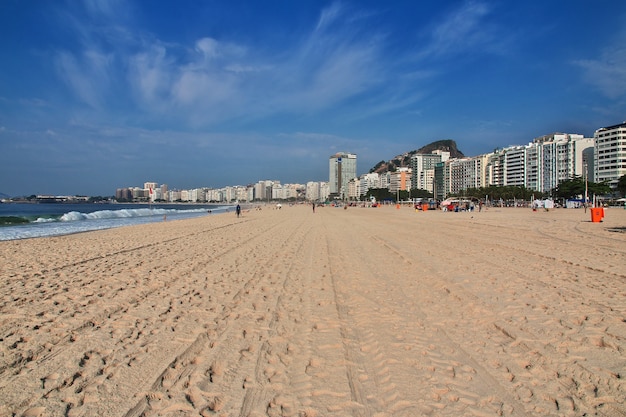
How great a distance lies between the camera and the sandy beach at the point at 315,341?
9.06 feet

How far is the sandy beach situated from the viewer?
9.06 feet

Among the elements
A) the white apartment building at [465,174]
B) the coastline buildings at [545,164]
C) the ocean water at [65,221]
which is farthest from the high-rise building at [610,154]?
the ocean water at [65,221]

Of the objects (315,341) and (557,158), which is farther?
(557,158)

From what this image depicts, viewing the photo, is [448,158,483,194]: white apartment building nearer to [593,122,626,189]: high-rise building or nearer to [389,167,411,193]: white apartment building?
[389,167,411,193]: white apartment building

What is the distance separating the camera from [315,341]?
12.9ft

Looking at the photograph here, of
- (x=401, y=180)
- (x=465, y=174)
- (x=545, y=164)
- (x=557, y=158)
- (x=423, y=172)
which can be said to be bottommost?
(x=401, y=180)

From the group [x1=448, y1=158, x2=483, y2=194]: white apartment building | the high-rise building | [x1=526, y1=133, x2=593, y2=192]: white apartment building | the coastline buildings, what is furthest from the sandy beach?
[x1=448, y1=158, x2=483, y2=194]: white apartment building

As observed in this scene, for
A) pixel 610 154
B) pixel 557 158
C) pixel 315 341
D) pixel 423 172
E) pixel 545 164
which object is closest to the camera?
pixel 315 341

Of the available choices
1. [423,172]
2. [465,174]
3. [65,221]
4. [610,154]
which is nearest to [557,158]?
[610,154]

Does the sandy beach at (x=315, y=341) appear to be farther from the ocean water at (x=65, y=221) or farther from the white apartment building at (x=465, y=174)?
the white apartment building at (x=465, y=174)

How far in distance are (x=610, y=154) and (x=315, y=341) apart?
12795 cm

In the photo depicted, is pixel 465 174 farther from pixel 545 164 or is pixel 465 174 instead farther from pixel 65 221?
pixel 65 221

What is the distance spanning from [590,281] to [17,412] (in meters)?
7.68

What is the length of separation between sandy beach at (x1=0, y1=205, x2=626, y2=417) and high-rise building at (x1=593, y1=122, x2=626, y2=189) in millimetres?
115476
